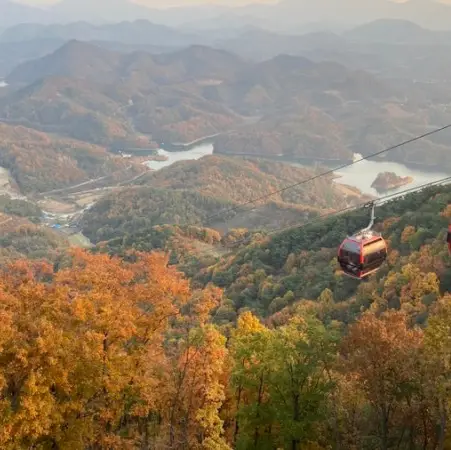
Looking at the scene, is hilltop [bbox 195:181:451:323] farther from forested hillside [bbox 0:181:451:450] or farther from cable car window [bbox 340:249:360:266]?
cable car window [bbox 340:249:360:266]

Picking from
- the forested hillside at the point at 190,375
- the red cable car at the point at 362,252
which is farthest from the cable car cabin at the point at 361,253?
the forested hillside at the point at 190,375

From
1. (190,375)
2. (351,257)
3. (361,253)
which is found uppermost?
(361,253)

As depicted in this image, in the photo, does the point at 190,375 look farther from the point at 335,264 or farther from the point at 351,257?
the point at 335,264

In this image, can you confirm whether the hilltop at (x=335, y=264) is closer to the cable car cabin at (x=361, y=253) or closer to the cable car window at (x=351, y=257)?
the cable car cabin at (x=361, y=253)

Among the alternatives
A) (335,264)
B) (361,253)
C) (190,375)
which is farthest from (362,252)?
(335,264)

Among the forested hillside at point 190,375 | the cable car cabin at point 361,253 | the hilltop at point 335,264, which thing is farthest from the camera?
the hilltop at point 335,264

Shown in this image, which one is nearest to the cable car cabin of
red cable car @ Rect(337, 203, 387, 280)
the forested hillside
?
red cable car @ Rect(337, 203, 387, 280)

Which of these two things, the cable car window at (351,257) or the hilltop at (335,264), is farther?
the hilltop at (335,264)
